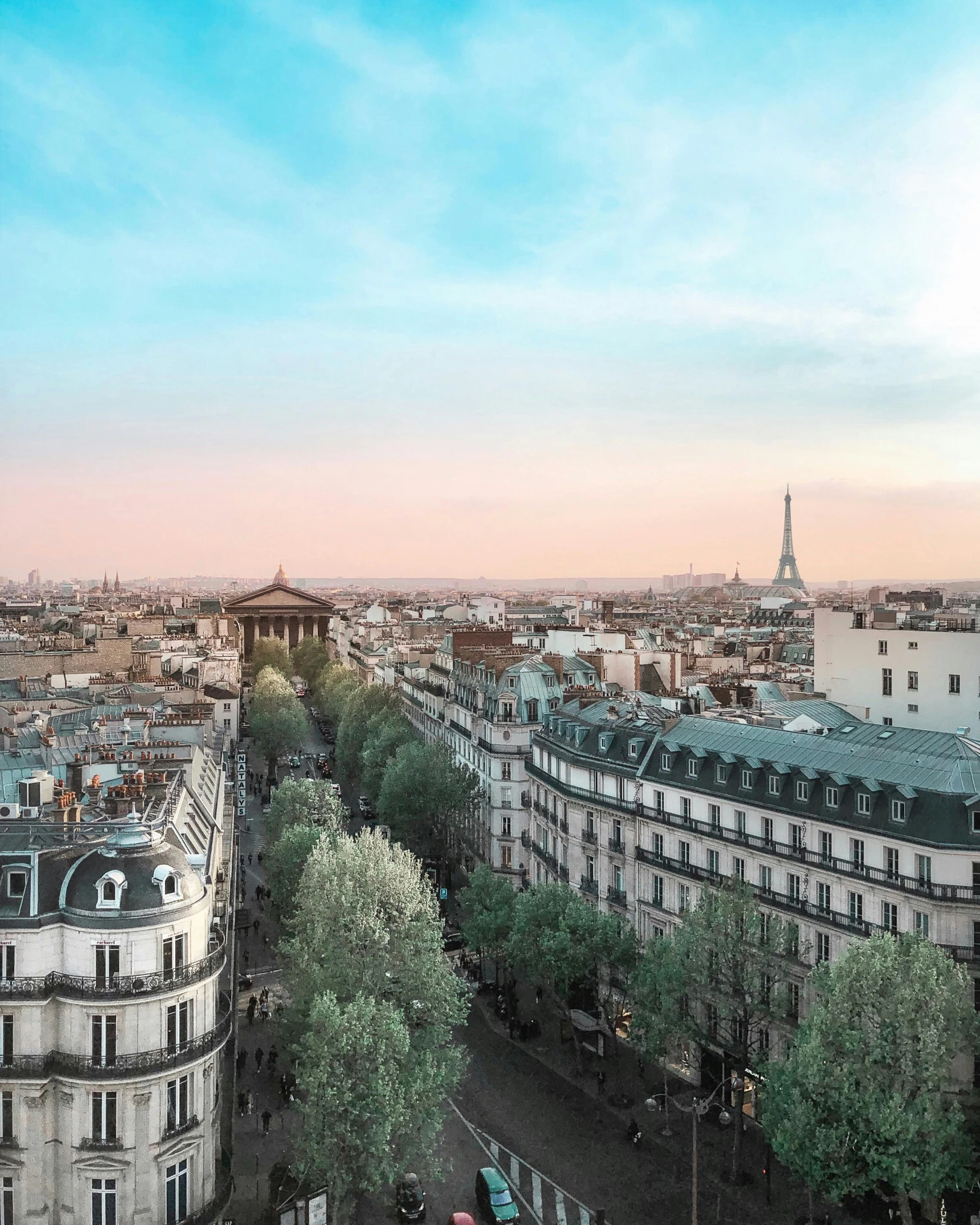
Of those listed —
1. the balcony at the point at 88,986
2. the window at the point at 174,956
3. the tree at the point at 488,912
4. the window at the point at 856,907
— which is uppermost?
the window at the point at 174,956

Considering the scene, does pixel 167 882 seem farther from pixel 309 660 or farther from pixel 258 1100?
pixel 309 660

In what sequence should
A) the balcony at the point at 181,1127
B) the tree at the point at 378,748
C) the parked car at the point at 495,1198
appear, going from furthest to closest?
the tree at the point at 378,748, the parked car at the point at 495,1198, the balcony at the point at 181,1127

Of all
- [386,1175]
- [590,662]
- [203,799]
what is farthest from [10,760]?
[590,662]

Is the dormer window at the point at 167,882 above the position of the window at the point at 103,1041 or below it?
above

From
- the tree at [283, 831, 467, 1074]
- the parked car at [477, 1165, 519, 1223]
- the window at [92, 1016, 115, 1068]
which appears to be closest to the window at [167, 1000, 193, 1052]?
the window at [92, 1016, 115, 1068]

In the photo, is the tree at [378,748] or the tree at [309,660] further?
the tree at [309,660]

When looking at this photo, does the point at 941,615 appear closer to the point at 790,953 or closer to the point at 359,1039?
the point at 790,953

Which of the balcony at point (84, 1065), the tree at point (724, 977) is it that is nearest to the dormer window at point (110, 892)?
the balcony at point (84, 1065)

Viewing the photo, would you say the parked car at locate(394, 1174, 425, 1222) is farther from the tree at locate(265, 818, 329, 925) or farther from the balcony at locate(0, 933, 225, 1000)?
the tree at locate(265, 818, 329, 925)

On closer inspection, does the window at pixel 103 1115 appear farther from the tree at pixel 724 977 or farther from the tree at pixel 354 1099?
the tree at pixel 724 977
